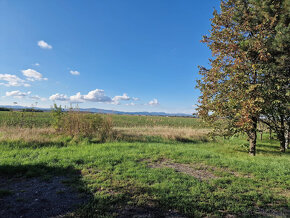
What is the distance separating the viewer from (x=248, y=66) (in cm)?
855

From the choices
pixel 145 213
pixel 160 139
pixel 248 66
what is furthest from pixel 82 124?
pixel 248 66

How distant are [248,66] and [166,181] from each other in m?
7.82

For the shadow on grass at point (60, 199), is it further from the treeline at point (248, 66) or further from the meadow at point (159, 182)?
the treeline at point (248, 66)

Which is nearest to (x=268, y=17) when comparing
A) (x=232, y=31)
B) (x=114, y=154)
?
(x=232, y=31)

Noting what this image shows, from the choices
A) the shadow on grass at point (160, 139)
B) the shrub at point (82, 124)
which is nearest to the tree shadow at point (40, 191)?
the shrub at point (82, 124)

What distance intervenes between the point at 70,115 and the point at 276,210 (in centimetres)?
1236

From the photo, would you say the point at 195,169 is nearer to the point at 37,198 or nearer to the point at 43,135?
the point at 37,198

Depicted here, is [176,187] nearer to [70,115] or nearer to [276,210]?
[276,210]

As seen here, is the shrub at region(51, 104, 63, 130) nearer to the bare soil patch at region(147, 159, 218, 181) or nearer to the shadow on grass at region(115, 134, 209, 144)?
the shadow on grass at region(115, 134, 209, 144)

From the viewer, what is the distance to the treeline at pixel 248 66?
8.23m

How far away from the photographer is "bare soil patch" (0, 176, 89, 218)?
331 centimetres

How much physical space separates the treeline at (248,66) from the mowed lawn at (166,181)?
2.93 m

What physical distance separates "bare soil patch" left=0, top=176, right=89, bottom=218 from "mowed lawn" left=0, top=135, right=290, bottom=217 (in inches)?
11.8

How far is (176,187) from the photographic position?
→ 175 inches
